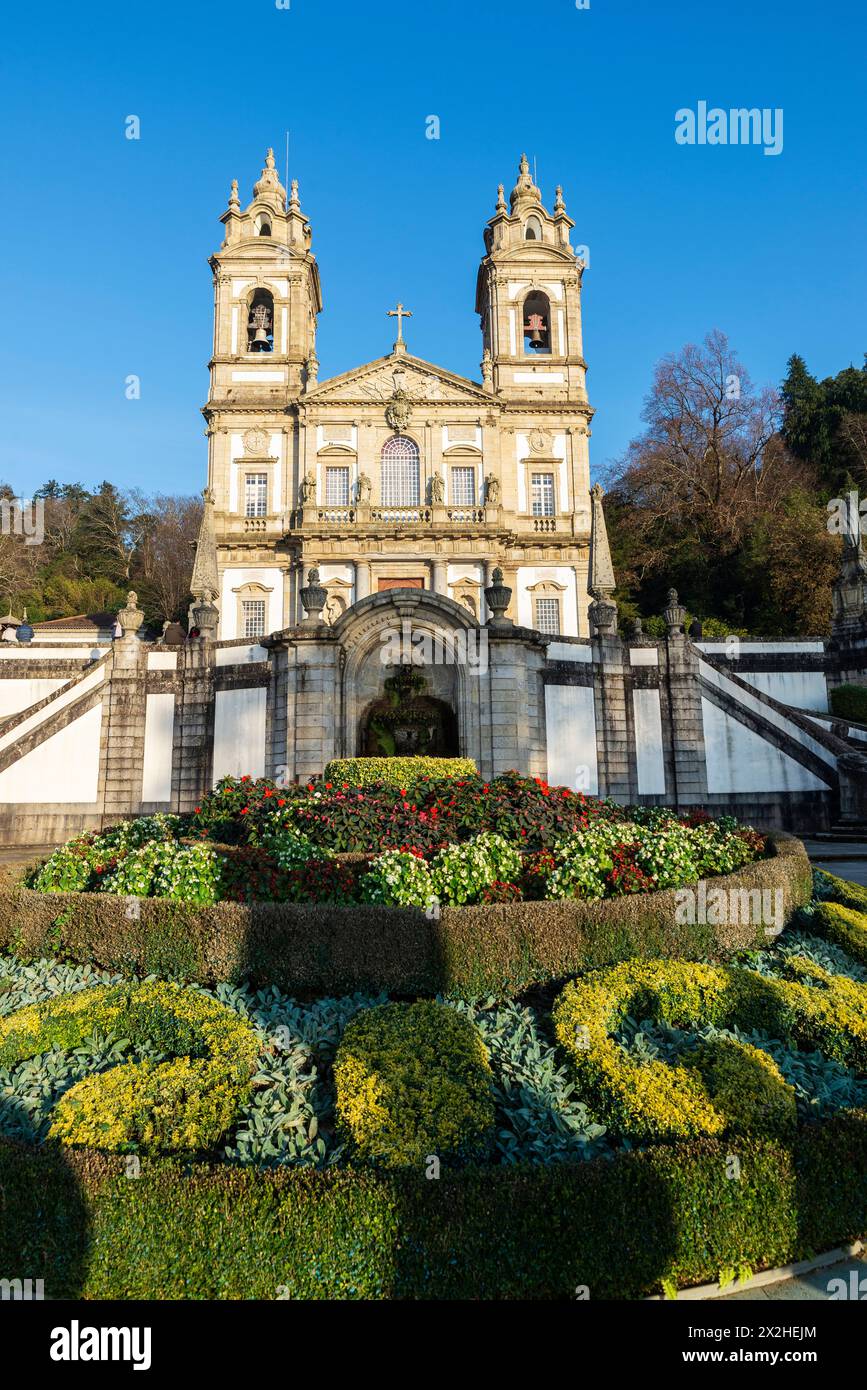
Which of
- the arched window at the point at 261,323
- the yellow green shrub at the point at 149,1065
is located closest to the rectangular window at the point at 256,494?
the arched window at the point at 261,323

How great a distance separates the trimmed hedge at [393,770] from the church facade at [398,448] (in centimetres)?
2208

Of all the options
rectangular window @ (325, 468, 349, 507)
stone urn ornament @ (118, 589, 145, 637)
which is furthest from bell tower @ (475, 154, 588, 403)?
stone urn ornament @ (118, 589, 145, 637)

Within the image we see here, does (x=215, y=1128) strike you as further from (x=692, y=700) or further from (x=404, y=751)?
(x=692, y=700)

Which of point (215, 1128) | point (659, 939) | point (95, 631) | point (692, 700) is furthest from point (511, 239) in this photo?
point (215, 1128)

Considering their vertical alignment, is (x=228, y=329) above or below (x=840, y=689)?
above

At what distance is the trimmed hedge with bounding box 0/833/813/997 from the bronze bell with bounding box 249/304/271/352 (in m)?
39.2

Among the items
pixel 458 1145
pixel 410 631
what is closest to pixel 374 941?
pixel 458 1145

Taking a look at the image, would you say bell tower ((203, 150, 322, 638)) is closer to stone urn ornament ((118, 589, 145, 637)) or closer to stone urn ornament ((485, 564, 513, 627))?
stone urn ornament ((118, 589, 145, 637))

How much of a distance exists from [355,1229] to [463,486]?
1451 inches

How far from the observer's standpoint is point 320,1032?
19.5 feet

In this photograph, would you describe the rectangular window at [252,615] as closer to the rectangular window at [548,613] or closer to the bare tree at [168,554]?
the rectangular window at [548,613]

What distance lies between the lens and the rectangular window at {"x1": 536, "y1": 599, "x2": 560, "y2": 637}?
123 ft

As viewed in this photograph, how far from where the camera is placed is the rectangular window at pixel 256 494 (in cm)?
3862
